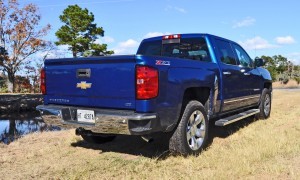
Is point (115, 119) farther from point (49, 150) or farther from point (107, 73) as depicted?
point (49, 150)

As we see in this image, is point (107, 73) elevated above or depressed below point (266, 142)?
above

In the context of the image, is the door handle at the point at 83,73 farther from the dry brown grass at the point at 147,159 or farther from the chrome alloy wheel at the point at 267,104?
the chrome alloy wheel at the point at 267,104

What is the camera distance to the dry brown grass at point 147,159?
4352 millimetres

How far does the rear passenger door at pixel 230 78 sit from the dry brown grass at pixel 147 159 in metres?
0.66

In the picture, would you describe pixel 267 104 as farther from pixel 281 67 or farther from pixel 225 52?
pixel 281 67

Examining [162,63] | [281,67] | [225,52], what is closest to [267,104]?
[225,52]

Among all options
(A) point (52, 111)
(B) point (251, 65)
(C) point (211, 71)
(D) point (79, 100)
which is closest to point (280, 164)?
(C) point (211, 71)

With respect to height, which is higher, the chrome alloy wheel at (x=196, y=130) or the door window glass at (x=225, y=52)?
the door window glass at (x=225, y=52)

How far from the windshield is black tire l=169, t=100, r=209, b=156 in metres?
1.21

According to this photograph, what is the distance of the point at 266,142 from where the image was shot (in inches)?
224

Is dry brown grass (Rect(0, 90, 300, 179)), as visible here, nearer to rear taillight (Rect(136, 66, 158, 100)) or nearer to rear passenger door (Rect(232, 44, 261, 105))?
rear taillight (Rect(136, 66, 158, 100))

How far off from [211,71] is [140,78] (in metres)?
1.81

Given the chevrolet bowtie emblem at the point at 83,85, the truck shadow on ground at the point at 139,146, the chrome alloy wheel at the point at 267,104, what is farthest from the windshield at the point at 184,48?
the chrome alloy wheel at the point at 267,104

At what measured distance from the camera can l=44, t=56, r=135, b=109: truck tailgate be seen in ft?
14.6
